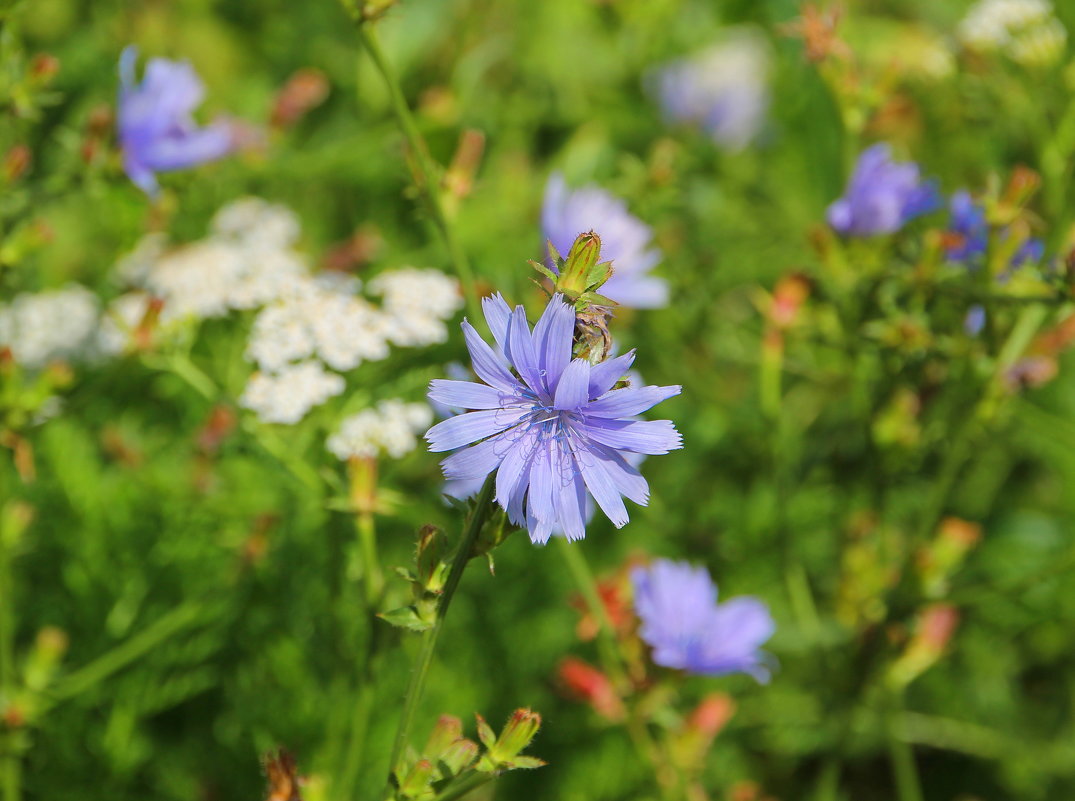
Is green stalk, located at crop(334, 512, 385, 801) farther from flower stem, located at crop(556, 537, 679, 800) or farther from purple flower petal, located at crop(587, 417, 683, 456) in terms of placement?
purple flower petal, located at crop(587, 417, 683, 456)

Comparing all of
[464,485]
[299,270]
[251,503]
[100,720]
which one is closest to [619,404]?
[464,485]

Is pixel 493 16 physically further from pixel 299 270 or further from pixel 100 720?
pixel 100 720

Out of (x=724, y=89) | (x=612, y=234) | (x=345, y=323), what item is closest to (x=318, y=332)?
(x=345, y=323)

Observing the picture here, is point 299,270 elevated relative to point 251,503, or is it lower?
elevated

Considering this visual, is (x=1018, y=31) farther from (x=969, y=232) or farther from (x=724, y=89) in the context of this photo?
(x=724, y=89)

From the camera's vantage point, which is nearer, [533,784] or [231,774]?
[231,774]
